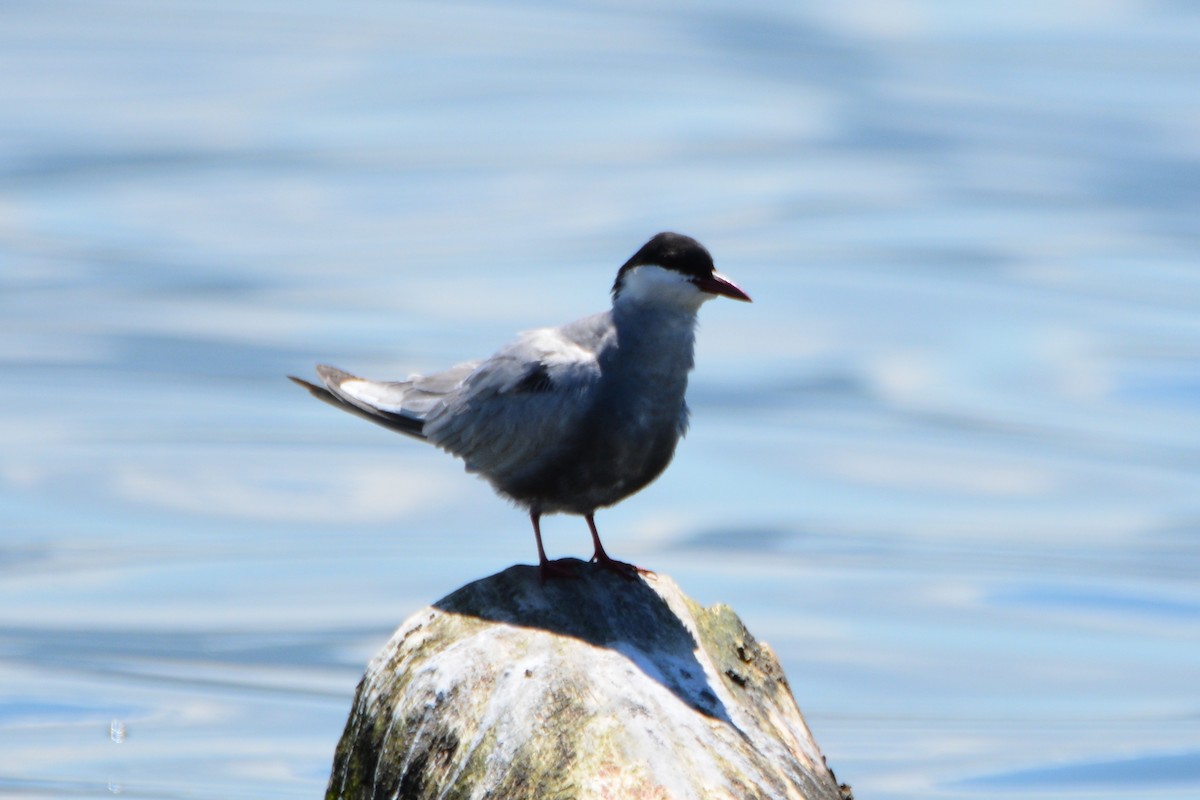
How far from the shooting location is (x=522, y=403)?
23.5 ft

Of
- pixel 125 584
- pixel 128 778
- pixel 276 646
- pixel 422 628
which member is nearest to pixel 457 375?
pixel 422 628

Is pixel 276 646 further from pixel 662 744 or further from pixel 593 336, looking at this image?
pixel 662 744

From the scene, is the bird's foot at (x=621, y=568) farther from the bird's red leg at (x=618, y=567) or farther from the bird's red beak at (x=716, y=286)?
the bird's red beak at (x=716, y=286)

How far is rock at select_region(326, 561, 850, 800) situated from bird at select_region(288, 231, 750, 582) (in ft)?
1.04

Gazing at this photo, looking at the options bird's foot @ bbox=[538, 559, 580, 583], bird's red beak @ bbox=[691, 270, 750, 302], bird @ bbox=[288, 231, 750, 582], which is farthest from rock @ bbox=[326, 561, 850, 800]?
bird's red beak @ bbox=[691, 270, 750, 302]

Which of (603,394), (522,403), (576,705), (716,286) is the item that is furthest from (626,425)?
(576,705)

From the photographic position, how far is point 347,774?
6.54 meters

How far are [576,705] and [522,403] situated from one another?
156 cm

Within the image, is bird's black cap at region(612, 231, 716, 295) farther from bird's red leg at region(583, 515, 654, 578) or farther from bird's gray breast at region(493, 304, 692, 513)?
bird's red leg at region(583, 515, 654, 578)

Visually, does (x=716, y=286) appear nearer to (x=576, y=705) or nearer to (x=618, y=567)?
(x=618, y=567)

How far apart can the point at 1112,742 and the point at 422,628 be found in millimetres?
6187

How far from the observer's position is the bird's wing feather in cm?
704

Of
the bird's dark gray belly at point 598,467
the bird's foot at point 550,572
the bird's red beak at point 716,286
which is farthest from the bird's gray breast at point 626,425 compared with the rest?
the bird's foot at point 550,572

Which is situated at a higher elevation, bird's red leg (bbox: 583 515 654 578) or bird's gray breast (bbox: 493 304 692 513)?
bird's gray breast (bbox: 493 304 692 513)
